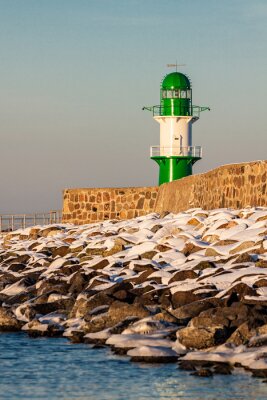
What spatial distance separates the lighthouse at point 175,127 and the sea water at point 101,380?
25519 millimetres

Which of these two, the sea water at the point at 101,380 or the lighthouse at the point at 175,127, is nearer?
the sea water at the point at 101,380

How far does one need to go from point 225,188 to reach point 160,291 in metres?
6.83

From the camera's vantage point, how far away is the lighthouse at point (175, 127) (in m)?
35.2

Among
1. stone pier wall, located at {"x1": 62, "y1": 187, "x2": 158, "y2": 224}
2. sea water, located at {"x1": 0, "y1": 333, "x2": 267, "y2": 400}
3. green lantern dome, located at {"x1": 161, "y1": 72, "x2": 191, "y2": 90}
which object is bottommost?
sea water, located at {"x1": 0, "y1": 333, "x2": 267, "y2": 400}

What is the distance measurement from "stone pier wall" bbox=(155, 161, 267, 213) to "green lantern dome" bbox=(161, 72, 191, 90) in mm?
12935

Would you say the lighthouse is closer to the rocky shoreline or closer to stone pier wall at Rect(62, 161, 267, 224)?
stone pier wall at Rect(62, 161, 267, 224)

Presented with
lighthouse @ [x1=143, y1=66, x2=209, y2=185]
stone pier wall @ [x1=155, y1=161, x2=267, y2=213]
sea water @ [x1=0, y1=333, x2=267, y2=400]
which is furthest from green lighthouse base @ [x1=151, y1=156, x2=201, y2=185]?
sea water @ [x1=0, y1=333, x2=267, y2=400]

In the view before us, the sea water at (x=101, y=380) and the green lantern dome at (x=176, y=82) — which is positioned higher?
the green lantern dome at (x=176, y=82)

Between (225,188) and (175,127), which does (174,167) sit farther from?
(225,188)

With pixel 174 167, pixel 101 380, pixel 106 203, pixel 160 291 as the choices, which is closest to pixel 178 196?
pixel 106 203

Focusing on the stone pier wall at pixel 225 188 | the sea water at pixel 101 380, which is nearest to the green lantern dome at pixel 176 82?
the stone pier wall at pixel 225 188

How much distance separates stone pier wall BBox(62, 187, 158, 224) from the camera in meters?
25.9

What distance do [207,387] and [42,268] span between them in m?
7.65

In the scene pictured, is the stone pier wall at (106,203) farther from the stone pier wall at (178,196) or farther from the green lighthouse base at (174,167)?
the green lighthouse base at (174,167)
